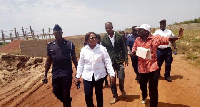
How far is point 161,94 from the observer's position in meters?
6.19

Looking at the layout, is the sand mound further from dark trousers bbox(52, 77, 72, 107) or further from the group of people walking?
the group of people walking

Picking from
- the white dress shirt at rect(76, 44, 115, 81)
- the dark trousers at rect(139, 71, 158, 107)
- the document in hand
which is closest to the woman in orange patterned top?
the dark trousers at rect(139, 71, 158, 107)

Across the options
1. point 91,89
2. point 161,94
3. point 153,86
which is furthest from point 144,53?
point 161,94

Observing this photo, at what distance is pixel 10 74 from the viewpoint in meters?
11.1

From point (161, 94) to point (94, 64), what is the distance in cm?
291

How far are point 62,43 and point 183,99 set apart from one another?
139 inches

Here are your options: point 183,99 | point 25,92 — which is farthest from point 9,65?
point 183,99

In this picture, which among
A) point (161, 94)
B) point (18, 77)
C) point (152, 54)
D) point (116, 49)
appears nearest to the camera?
point (152, 54)

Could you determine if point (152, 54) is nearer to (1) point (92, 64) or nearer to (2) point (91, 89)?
(1) point (92, 64)

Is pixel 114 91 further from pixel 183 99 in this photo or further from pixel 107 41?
pixel 183 99

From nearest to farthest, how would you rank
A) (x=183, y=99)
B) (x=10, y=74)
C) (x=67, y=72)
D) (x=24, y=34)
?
1. (x=67, y=72)
2. (x=183, y=99)
3. (x=10, y=74)
4. (x=24, y=34)

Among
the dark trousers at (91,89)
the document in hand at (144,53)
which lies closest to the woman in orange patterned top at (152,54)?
the document in hand at (144,53)

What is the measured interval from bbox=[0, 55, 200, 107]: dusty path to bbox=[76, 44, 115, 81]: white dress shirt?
1731 millimetres

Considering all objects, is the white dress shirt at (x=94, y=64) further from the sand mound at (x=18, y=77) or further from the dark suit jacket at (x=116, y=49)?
the sand mound at (x=18, y=77)
